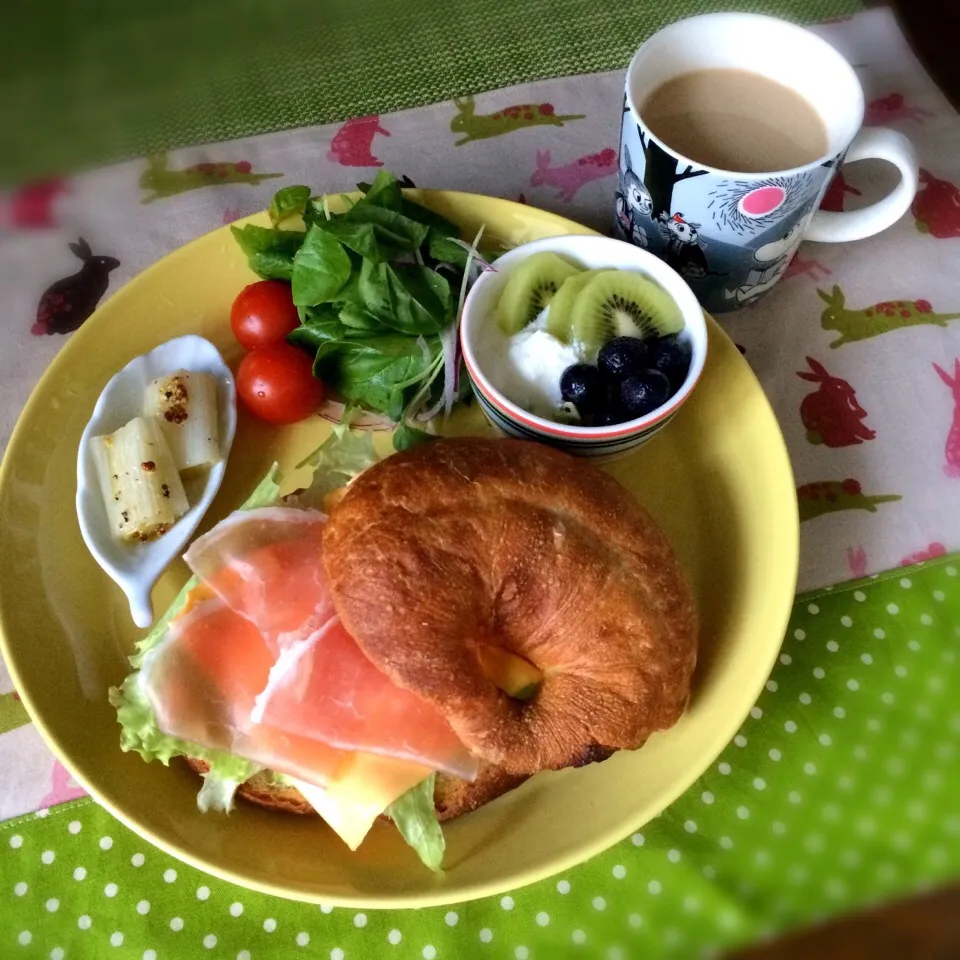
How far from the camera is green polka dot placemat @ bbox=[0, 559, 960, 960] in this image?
49.5 inches

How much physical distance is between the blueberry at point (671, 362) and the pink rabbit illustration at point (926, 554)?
0.56m

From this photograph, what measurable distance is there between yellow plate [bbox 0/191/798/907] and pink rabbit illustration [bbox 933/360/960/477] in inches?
16.2

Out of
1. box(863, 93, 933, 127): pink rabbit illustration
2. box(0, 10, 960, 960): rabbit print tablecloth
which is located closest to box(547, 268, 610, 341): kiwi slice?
box(0, 10, 960, 960): rabbit print tablecloth

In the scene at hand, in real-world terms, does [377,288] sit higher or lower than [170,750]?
higher

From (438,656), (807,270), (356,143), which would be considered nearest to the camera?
(438,656)

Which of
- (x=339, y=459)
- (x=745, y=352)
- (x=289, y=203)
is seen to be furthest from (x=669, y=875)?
(x=289, y=203)

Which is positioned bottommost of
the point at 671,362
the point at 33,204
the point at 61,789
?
the point at 61,789

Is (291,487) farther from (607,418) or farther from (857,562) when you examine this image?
(857,562)

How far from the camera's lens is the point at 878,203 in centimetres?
157

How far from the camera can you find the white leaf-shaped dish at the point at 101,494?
1425mm

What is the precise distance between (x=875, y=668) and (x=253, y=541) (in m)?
1.07

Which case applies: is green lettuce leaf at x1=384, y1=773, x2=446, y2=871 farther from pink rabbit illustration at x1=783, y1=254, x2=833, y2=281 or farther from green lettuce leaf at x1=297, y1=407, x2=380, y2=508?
pink rabbit illustration at x1=783, y1=254, x2=833, y2=281

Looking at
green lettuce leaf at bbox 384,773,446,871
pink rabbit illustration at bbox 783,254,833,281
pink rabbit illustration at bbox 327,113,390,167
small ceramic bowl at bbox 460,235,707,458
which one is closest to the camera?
green lettuce leaf at bbox 384,773,446,871

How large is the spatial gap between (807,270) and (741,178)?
1.82ft
